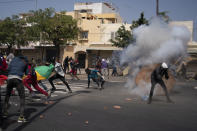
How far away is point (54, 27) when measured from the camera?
24.6 metres

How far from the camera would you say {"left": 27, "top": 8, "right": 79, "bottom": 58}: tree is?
24.4 m

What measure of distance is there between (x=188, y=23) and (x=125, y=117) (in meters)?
25.3

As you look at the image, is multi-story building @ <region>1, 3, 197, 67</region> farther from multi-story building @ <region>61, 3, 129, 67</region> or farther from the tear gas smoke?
the tear gas smoke

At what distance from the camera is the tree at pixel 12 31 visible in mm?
31375

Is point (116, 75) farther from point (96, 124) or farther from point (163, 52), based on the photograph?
point (96, 124)

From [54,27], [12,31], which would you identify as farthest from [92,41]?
[12,31]

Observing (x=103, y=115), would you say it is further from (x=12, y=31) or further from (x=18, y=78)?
(x=12, y=31)

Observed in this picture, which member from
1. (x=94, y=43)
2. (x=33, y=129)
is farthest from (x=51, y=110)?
(x=94, y=43)

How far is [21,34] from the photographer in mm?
32688

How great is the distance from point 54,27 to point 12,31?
404 inches

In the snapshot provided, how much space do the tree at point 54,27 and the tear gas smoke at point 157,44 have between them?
47.1 feet

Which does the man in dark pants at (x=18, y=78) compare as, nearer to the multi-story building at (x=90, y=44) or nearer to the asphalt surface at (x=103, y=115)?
the asphalt surface at (x=103, y=115)

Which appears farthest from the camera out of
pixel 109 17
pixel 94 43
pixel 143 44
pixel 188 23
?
pixel 109 17

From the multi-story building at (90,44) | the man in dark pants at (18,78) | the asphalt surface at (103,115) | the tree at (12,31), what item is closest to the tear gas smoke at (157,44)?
the asphalt surface at (103,115)
